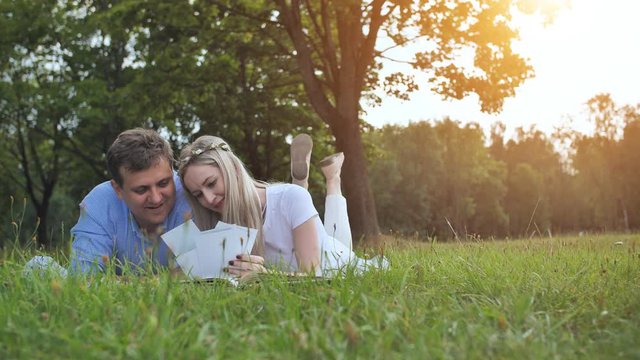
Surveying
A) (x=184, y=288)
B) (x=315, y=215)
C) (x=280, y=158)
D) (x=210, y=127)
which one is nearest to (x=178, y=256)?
(x=184, y=288)

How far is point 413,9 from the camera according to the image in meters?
16.3

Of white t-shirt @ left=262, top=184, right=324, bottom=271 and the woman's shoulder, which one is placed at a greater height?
the woman's shoulder

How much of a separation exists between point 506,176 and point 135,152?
55869mm

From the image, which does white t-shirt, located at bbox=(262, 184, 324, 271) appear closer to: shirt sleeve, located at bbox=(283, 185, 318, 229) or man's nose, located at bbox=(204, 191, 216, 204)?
shirt sleeve, located at bbox=(283, 185, 318, 229)

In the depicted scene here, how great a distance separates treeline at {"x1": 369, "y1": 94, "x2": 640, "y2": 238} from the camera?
1602 inches

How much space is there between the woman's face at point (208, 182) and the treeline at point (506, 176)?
32.9 metres

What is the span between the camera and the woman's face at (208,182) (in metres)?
4.95

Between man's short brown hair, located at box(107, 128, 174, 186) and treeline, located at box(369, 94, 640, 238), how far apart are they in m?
32.6

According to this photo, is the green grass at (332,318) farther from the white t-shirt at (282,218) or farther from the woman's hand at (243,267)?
the white t-shirt at (282,218)

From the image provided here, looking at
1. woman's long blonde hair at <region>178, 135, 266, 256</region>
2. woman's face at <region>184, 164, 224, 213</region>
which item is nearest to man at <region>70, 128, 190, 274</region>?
woman's long blonde hair at <region>178, 135, 266, 256</region>

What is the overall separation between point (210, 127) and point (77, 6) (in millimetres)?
7017

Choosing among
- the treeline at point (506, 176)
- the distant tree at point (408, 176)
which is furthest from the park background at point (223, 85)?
the distant tree at point (408, 176)

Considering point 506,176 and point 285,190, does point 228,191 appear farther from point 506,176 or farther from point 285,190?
point 506,176

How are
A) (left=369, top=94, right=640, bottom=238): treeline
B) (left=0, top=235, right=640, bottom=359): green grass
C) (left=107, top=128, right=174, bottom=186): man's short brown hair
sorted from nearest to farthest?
(left=0, top=235, right=640, bottom=359): green grass, (left=107, top=128, right=174, bottom=186): man's short brown hair, (left=369, top=94, right=640, bottom=238): treeline
